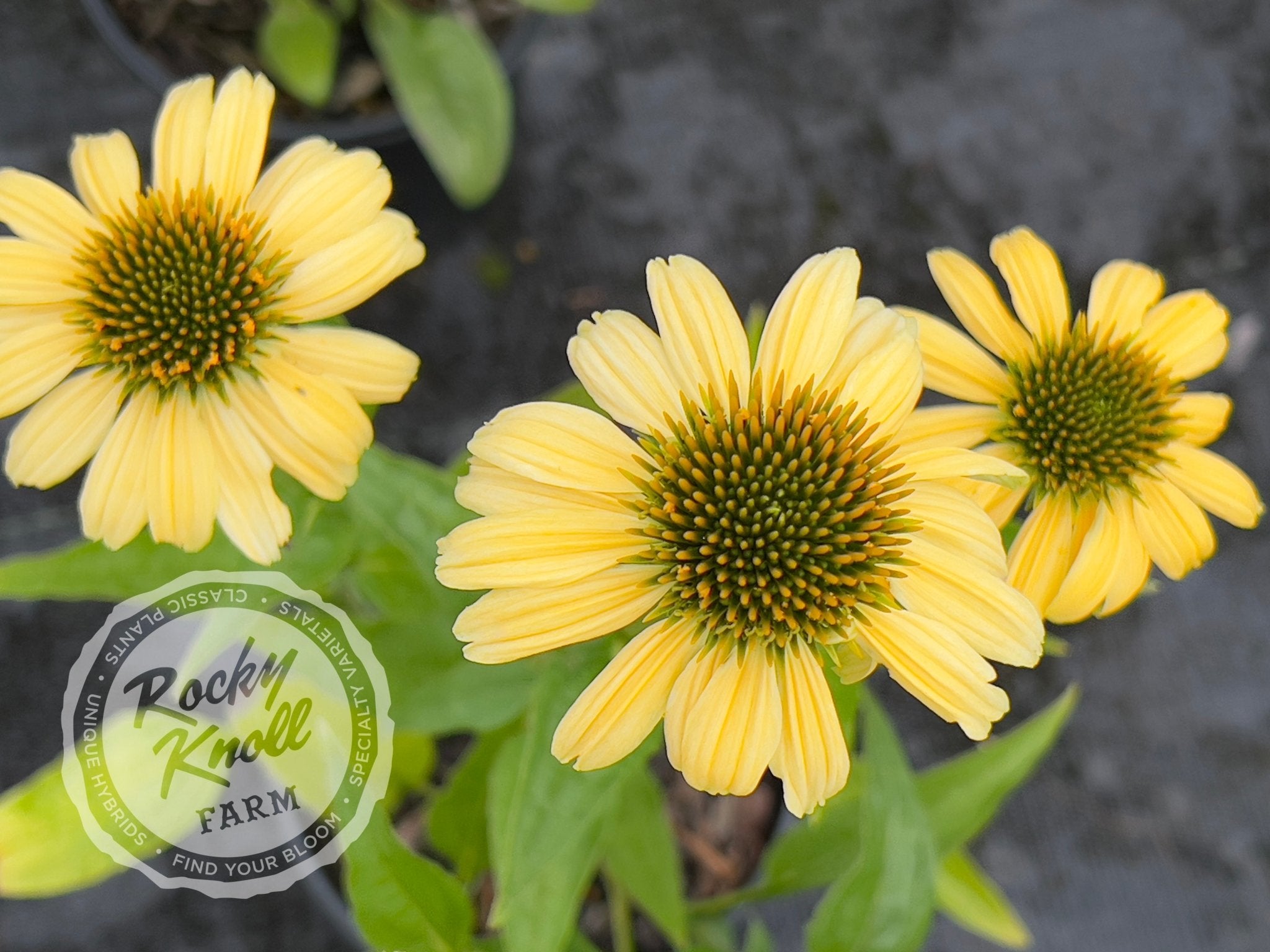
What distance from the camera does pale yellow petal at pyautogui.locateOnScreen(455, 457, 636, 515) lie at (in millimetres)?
535

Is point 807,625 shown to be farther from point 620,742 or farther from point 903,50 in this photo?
point 903,50

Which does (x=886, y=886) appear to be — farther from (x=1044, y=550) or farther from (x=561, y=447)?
(x=561, y=447)

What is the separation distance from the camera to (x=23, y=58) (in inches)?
52.8

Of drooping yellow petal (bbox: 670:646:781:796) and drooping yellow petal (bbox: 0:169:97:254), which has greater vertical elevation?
drooping yellow petal (bbox: 0:169:97:254)

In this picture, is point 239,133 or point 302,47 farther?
point 302,47

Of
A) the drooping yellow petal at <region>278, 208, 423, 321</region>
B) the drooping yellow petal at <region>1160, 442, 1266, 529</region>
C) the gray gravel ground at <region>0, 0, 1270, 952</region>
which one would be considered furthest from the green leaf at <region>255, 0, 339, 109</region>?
the drooping yellow petal at <region>1160, 442, 1266, 529</region>

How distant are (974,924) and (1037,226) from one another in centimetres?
94

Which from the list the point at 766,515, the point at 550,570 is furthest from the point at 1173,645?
the point at 550,570

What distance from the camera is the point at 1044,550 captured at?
25.7 inches

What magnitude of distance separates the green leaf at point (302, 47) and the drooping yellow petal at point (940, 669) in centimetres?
81

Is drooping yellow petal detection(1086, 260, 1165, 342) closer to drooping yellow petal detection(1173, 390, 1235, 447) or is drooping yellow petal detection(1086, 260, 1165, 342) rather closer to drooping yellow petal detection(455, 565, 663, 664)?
drooping yellow petal detection(1173, 390, 1235, 447)

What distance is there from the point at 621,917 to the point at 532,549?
544 millimetres

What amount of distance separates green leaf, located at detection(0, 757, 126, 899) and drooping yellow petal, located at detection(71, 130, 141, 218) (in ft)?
1.31

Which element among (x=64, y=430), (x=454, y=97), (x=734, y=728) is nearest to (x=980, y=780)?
(x=734, y=728)
